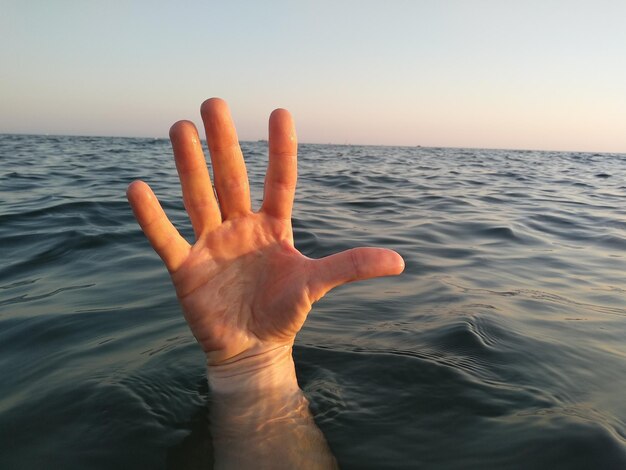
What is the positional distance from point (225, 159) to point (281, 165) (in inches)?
8.7

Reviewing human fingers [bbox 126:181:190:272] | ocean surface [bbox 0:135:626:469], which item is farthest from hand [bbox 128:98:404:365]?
ocean surface [bbox 0:135:626:469]

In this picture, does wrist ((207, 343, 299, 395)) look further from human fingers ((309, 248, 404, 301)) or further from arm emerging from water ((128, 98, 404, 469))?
human fingers ((309, 248, 404, 301))

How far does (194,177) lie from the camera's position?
5.64ft

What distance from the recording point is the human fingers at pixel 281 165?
1.74 metres

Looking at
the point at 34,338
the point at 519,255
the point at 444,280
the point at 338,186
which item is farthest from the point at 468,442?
the point at 338,186

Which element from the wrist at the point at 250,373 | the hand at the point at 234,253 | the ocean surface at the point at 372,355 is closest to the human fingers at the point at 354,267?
the hand at the point at 234,253

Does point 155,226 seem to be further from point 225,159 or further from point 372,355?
point 372,355

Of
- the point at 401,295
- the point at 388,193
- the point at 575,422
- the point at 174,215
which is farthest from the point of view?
the point at 388,193

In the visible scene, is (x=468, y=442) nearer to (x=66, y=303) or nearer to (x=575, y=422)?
(x=575, y=422)

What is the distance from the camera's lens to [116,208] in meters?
6.22

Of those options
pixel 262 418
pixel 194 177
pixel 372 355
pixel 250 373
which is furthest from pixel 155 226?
pixel 372 355

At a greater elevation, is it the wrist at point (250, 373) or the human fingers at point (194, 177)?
the human fingers at point (194, 177)

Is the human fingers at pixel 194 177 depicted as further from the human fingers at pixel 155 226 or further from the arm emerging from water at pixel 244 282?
the human fingers at pixel 155 226

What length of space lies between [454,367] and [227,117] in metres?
1.60
